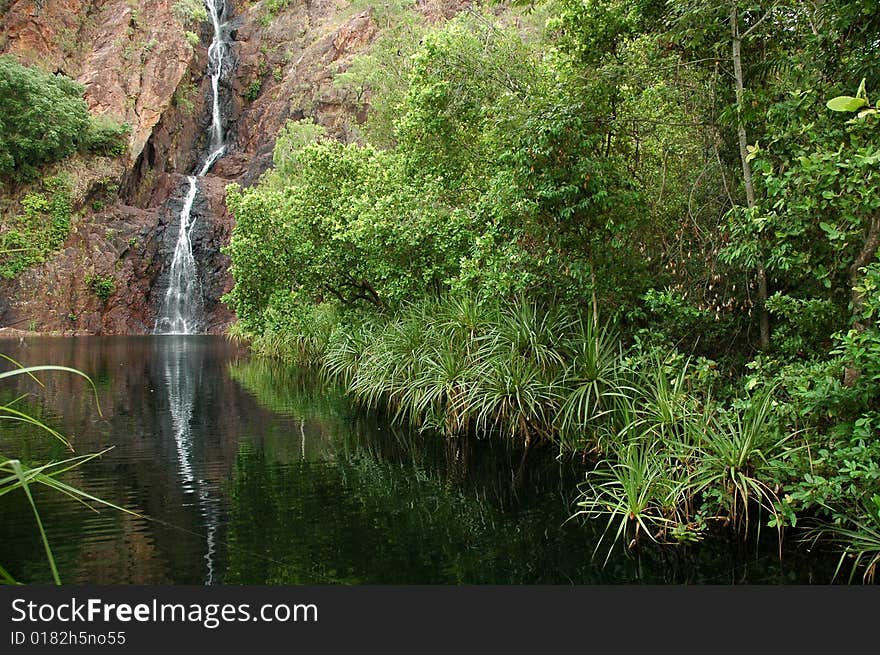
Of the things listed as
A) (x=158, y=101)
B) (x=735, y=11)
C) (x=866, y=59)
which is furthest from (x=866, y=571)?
(x=158, y=101)

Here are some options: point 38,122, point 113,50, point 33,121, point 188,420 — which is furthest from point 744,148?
point 113,50

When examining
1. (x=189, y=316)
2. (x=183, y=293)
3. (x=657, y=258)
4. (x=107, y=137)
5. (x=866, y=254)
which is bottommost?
(x=189, y=316)

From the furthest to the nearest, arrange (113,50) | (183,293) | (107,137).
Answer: (113,50) → (107,137) → (183,293)

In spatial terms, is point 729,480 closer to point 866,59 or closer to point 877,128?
point 877,128

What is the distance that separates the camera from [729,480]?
595 centimetres

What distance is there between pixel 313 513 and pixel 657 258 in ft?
17.9

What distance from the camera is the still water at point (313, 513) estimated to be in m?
5.42

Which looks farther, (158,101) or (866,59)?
(158,101)

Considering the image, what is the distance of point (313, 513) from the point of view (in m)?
6.98

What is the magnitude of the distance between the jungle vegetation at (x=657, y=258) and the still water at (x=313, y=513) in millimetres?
465

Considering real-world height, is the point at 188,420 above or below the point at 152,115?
below

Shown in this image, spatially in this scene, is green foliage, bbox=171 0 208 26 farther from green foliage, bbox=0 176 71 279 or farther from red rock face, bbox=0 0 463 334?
green foliage, bbox=0 176 71 279

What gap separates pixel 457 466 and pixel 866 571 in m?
5.12

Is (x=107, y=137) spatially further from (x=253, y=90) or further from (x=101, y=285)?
(x=253, y=90)
